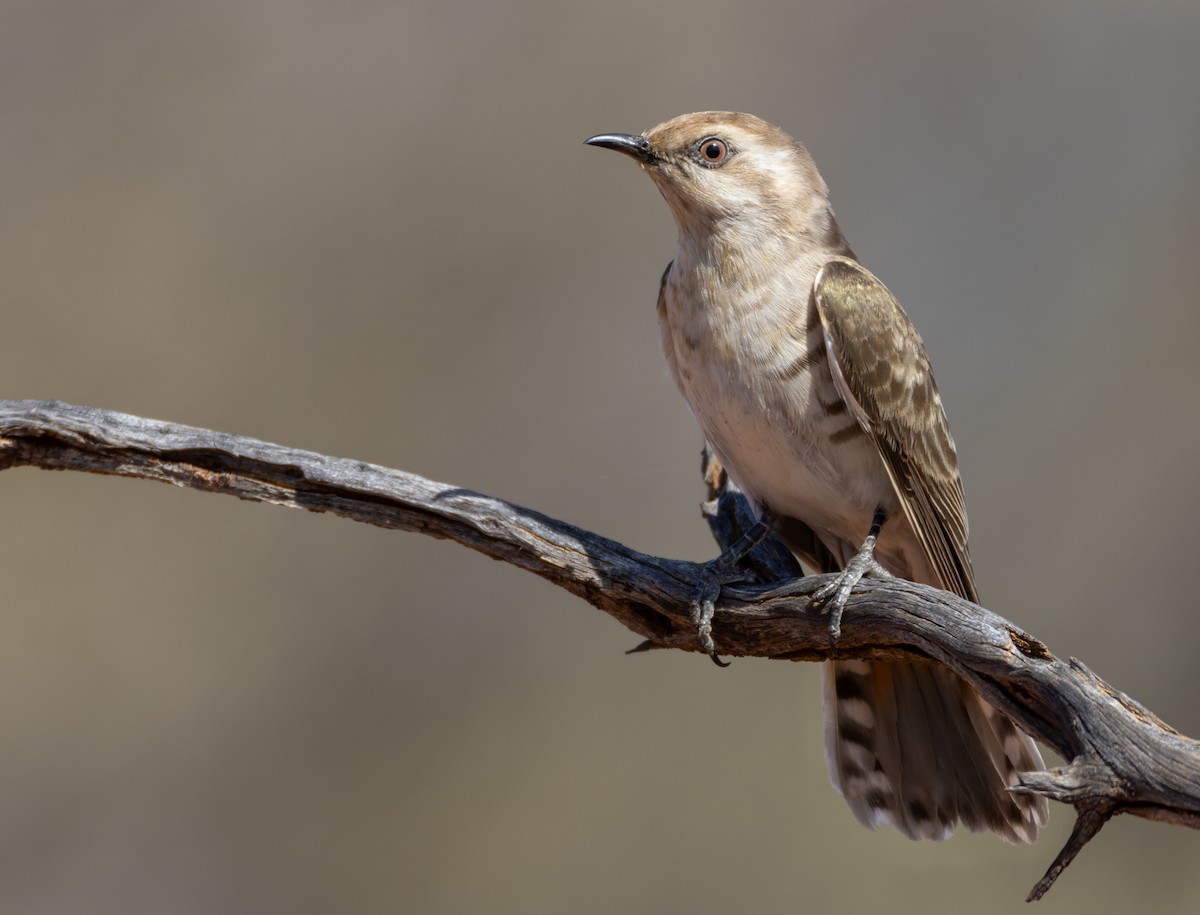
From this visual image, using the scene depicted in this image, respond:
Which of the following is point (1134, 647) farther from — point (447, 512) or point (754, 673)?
point (447, 512)

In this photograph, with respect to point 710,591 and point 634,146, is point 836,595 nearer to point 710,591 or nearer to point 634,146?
point 710,591

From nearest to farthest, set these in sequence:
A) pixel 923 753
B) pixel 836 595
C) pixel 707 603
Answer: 1. pixel 836 595
2. pixel 707 603
3. pixel 923 753

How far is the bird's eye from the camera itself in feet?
13.4

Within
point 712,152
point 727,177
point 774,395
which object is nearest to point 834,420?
point 774,395

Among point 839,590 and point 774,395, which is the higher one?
point 774,395

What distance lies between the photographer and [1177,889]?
820cm

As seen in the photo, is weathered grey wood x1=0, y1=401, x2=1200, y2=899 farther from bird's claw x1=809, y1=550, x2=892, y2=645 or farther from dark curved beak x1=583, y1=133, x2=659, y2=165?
dark curved beak x1=583, y1=133, x2=659, y2=165

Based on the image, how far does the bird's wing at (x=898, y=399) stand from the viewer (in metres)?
3.77

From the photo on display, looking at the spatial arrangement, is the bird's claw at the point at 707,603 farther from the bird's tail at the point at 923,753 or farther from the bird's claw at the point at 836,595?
the bird's tail at the point at 923,753

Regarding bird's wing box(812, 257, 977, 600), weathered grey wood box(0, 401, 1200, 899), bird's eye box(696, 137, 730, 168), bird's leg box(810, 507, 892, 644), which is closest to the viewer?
bird's leg box(810, 507, 892, 644)

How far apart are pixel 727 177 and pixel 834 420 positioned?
3.16ft

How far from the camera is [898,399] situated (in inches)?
153

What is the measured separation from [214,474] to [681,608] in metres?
1.60

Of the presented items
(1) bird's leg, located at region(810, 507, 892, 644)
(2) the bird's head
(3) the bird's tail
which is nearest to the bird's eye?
(2) the bird's head
